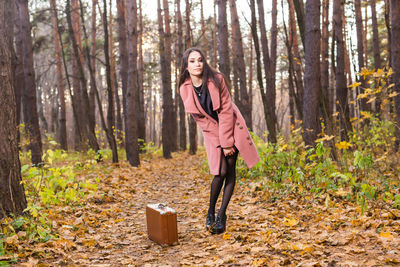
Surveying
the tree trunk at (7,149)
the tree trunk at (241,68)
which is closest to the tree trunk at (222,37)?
the tree trunk at (241,68)

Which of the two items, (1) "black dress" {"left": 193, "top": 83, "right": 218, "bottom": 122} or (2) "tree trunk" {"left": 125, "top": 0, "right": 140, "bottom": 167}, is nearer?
(1) "black dress" {"left": 193, "top": 83, "right": 218, "bottom": 122}

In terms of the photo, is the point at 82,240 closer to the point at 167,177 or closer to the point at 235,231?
the point at 235,231

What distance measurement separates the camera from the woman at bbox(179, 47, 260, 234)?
152 inches

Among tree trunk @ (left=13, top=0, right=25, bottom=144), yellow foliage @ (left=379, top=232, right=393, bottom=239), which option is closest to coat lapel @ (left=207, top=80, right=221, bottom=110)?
yellow foliage @ (left=379, top=232, right=393, bottom=239)

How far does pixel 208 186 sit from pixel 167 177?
2210 mm

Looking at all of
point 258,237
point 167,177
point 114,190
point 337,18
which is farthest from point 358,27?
point 258,237

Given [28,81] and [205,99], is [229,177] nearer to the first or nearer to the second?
[205,99]

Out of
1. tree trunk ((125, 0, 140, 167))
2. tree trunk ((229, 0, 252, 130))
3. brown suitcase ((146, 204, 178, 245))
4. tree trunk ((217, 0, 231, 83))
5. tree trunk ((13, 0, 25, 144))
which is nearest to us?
brown suitcase ((146, 204, 178, 245))

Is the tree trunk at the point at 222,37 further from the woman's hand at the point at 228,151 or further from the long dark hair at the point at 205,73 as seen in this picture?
the woman's hand at the point at 228,151

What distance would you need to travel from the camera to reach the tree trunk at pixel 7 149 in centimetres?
380

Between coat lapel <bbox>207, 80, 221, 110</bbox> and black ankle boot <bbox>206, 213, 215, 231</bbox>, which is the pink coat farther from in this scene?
black ankle boot <bbox>206, 213, 215, 231</bbox>

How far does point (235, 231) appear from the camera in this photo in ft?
13.0

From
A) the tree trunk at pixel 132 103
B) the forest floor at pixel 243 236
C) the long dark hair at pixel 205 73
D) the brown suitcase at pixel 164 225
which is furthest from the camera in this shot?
the tree trunk at pixel 132 103

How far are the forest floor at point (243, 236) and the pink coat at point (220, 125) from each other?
827 mm
